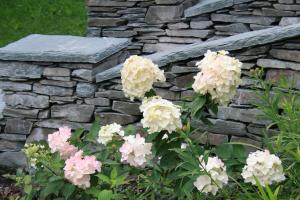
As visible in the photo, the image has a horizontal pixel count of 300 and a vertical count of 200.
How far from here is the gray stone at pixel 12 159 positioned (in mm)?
4266

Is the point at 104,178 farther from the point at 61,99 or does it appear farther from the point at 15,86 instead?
the point at 15,86

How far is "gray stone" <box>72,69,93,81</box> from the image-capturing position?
13.0 ft

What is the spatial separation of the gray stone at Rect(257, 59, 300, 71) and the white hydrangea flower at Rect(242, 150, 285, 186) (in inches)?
46.4

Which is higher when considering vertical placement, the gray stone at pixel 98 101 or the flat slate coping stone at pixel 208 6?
the flat slate coping stone at pixel 208 6

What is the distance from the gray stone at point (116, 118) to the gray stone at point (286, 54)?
947 mm

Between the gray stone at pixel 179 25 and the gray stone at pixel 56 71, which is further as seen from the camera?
the gray stone at pixel 179 25

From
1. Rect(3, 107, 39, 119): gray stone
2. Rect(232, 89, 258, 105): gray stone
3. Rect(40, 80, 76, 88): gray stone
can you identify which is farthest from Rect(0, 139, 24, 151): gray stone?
Rect(232, 89, 258, 105): gray stone

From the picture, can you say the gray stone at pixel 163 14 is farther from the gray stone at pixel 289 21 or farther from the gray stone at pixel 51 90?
the gray stone at pixel 51 90

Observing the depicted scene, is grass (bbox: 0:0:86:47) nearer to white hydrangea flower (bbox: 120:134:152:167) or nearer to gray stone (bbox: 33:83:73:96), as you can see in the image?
gray stone (bbox: 33:83:73:96)

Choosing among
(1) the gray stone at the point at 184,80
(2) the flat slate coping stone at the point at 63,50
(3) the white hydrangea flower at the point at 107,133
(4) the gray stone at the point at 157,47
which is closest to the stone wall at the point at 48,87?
(2) the flat slate coping stone at the point at 63,50

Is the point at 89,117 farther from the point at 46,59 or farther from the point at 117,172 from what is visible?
the point at 117,172

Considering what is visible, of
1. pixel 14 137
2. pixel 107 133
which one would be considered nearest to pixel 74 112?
pixel 14 137

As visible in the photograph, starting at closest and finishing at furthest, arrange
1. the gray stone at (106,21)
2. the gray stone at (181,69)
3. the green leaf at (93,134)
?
the green leaf at (93,134)
the gray stone at (181,69)
the gray stone at (106,21)

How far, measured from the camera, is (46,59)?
401 cm
